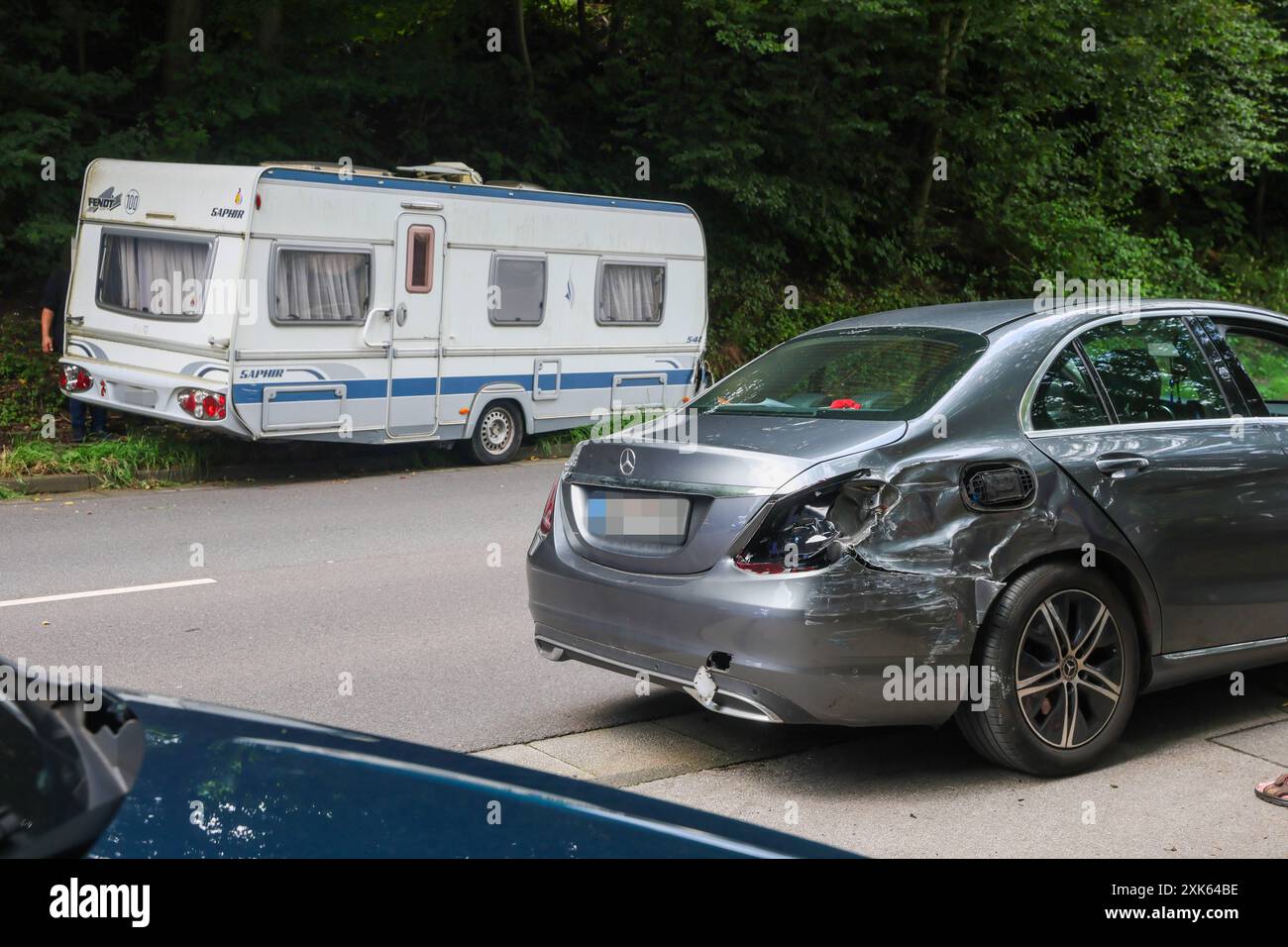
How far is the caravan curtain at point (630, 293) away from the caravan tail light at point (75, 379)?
5.65m

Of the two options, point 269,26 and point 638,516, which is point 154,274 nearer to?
point 269,26

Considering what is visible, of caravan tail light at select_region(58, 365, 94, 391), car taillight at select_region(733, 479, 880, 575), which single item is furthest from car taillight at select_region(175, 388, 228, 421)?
car taillight at select_region(733, 479, 880, 575)

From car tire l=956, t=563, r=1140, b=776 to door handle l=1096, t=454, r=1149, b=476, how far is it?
382 millimetres

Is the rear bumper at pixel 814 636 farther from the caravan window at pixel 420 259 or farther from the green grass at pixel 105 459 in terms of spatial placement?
the caravan window at pixel 420 259

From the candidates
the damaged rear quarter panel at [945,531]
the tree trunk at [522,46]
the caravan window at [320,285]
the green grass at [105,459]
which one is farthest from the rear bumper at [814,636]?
the tree trunk at [522,46]

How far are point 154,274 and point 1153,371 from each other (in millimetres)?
10495

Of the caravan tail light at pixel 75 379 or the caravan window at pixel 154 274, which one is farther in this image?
the caravan tail light at pixel 75 379

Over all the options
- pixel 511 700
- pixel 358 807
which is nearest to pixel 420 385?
pixel 511 700

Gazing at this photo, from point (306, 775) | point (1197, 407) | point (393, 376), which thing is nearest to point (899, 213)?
point (393, 376)

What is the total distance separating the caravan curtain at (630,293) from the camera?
A: 1659 centimetres

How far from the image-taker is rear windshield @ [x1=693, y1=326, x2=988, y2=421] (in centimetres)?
524

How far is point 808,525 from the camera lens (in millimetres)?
4773

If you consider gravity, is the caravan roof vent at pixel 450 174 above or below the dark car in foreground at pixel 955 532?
above

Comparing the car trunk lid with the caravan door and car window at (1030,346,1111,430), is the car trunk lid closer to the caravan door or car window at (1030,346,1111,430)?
car window at (1030,346,1111,430)
